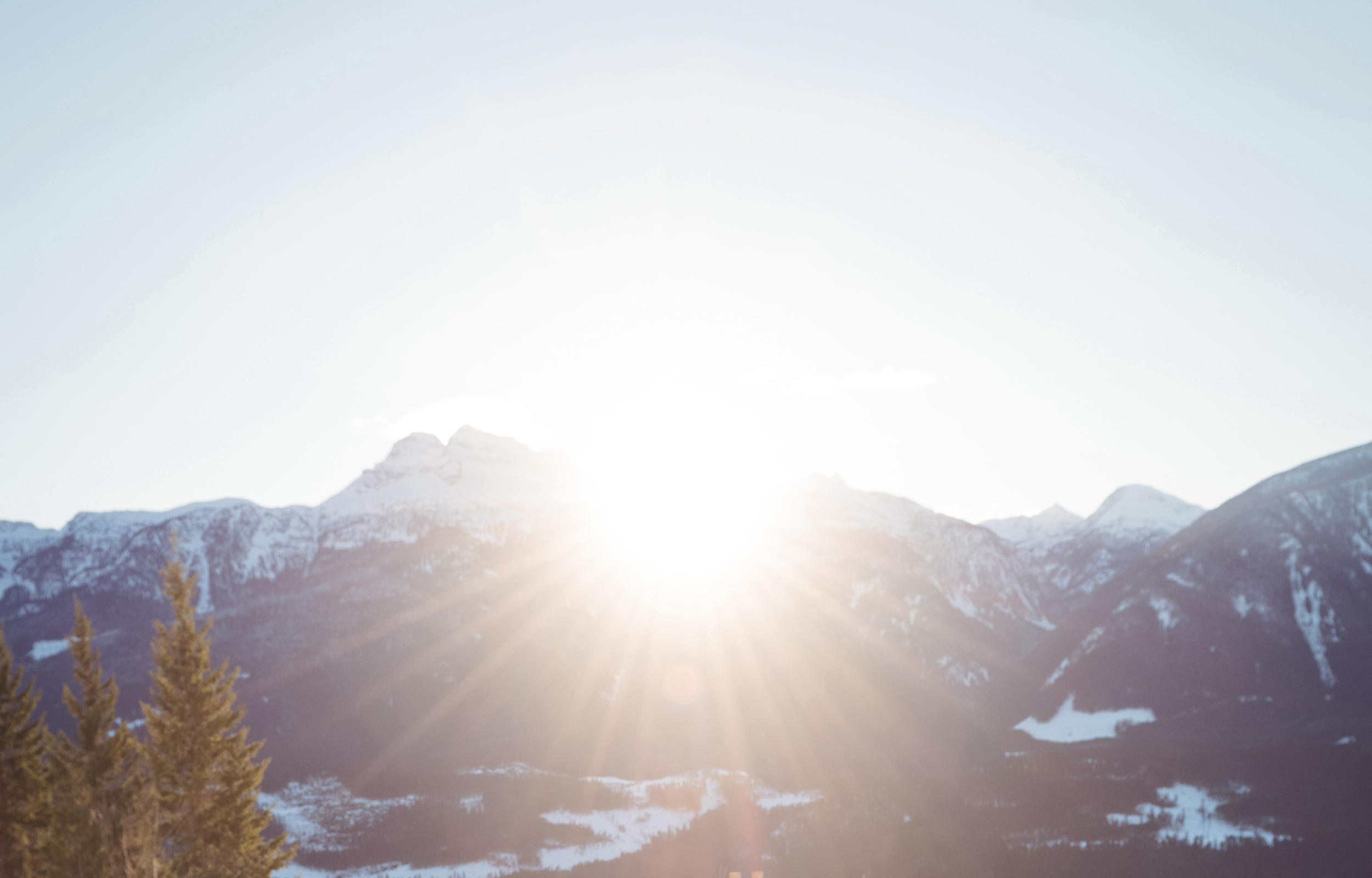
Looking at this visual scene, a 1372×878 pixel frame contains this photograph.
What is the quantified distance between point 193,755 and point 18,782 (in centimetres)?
1089

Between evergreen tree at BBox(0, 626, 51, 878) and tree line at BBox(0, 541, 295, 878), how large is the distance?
0.05 m

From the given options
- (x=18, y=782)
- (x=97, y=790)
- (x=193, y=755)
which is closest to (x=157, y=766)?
(x=193, y=755)

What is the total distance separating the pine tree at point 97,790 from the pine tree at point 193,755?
5.78ft

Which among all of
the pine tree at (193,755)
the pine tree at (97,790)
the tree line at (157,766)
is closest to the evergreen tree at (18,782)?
the tree line at (157,766)

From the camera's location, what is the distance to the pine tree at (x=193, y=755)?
43.8m

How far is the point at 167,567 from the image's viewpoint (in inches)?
1748

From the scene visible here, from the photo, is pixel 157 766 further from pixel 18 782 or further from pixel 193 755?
pixel 18 782

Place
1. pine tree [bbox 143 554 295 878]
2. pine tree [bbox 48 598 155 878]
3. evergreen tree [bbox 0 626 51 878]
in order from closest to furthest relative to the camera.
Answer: pine tree [bbox 48 598 155 878] < pine tree [bbox 143 554 295 878] < evergreen tree [bbox 0 626 51 878]

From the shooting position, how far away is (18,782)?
151ft

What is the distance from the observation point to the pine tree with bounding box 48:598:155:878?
35.2 meters

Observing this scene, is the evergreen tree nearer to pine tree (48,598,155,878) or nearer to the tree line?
the tree line

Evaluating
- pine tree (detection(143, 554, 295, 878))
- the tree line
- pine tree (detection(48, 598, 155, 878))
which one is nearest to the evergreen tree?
the tree line

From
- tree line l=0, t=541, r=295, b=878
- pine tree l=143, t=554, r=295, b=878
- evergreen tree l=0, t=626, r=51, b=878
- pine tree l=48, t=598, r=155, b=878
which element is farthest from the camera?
evergreen tree l=0, t=626, r=51, b=878

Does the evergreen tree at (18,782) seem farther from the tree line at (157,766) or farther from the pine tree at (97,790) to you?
the pine tree at (97,790)
